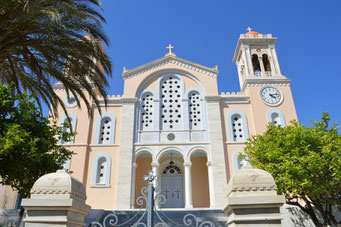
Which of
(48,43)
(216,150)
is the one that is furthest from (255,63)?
(48,43)

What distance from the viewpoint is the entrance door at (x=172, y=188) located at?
19.1m

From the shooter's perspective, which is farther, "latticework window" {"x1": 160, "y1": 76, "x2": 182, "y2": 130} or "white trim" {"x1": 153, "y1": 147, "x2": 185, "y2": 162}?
"latticework window" {"x1": 160, "y1": 76, "x2": 182, "y2": 130}

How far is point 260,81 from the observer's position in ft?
69.7

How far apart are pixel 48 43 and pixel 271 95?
1667cm

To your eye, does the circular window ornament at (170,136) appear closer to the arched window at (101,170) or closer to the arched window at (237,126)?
the arched window at (237,126)

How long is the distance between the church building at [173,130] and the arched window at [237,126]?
72 millimetres

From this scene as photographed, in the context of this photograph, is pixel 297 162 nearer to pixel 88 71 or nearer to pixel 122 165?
pixel 88 71

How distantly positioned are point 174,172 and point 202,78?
24.8 feet

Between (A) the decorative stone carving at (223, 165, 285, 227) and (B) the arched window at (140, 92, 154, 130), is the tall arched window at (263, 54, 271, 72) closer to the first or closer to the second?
(B) the arched window at (140, 92, 154, 130)

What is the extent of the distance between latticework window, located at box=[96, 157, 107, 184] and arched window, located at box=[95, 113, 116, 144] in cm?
136

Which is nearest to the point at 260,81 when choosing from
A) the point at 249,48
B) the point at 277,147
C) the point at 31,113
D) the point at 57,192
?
the point at 249,48

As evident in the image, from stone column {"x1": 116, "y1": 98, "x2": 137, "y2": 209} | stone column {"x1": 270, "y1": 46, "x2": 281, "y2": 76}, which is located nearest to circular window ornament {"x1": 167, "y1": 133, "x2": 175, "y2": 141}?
stone column {"x1": 116, "y1": 98, "x2": 137, "y2": 209}

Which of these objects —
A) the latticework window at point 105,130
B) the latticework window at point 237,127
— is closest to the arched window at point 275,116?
the latticework window at point 237,127

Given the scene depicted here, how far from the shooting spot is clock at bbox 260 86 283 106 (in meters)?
20.6
